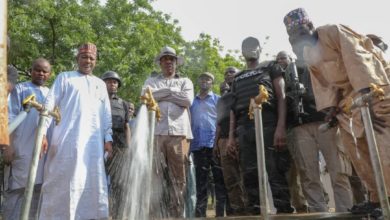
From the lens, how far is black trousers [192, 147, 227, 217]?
701 centimetres

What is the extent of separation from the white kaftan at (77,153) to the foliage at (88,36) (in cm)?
1056

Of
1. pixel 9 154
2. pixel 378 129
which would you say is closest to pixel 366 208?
pixel 378 129

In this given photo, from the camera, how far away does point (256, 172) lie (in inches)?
216

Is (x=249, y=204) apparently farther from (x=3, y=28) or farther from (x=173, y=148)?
(x=3, y=28)

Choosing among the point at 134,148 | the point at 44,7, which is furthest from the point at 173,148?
the point at 44,7

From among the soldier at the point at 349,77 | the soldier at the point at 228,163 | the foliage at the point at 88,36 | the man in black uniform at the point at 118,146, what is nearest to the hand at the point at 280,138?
the soldier at the point at 349,77

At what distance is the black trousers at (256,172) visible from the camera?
17.8ft

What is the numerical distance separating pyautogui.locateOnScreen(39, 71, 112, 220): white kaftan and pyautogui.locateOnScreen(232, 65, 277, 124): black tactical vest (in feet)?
5.19

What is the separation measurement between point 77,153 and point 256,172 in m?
1.96

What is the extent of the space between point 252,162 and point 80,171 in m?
1.89

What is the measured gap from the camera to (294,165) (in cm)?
630

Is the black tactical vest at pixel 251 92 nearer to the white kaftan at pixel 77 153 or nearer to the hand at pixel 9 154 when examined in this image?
the white kaftan at pixel 77 153

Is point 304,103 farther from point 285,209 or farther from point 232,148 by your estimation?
point 285,209

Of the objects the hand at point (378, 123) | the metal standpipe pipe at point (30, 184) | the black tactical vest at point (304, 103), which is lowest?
the metal standpipe pipe at point (30, 184)
